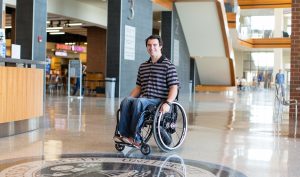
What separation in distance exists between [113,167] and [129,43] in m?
11.5

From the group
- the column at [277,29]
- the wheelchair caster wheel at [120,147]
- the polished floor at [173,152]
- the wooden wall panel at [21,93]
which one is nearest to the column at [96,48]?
the column at [277,29]

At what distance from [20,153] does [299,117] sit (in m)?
5.99

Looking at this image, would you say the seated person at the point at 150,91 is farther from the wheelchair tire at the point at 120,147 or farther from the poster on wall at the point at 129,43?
the poster on wall at the point at 129,43

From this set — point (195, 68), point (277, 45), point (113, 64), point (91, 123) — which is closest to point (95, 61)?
point (195, 68)

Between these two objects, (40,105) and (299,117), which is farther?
(299,117)

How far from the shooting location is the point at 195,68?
2462 centimetres

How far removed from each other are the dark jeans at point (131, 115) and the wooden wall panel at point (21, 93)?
1.50m

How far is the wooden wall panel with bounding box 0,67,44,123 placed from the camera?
16.4 ft

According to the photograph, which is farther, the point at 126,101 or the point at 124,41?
the point at 124,41

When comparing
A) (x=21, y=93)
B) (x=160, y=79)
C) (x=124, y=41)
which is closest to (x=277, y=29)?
(x=124, y=41)

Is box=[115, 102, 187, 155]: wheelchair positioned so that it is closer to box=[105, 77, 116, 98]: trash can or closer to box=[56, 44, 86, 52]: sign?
box=[105, 77, 116, 98]: trash can

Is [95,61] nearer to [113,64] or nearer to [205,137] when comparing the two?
[113,64]

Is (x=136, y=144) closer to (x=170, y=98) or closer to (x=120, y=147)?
(x=120, y=147)

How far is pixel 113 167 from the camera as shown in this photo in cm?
355
